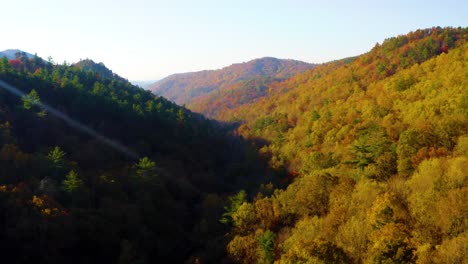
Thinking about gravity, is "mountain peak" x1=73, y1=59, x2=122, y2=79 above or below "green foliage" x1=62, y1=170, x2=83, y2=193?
above

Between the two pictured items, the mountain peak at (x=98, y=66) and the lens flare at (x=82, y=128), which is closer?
the lens flare at (x=82, y=128)

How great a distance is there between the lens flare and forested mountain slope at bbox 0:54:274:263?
316 millimetres

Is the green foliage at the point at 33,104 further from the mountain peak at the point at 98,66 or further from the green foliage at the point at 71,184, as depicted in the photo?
the mountain peak at the point at 98,66

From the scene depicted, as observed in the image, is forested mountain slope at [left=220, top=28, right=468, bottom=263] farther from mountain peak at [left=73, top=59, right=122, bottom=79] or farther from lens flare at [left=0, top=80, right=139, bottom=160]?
mountain peak at [left=73, top=59, right=122, bottom=79]

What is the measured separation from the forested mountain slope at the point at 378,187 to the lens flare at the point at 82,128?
99.3 feet

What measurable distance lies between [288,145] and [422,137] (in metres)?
39.4

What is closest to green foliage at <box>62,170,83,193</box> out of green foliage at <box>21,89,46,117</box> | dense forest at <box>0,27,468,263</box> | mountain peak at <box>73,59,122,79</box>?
dense forest at <box>0,27,468,263</box>

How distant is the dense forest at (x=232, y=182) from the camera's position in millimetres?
30969

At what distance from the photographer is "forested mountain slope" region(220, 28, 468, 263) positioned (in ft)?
90.6

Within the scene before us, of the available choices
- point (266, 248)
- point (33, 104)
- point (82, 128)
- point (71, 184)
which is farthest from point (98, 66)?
point (266, 248)

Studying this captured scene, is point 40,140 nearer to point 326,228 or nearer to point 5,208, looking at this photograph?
point 5,208

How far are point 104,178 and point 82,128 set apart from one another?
25.3 m

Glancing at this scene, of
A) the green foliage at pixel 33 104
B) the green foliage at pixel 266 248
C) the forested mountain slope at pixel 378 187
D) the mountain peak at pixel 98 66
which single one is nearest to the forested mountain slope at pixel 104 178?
the green foliage at pixel 33 104

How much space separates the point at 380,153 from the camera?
155ft
